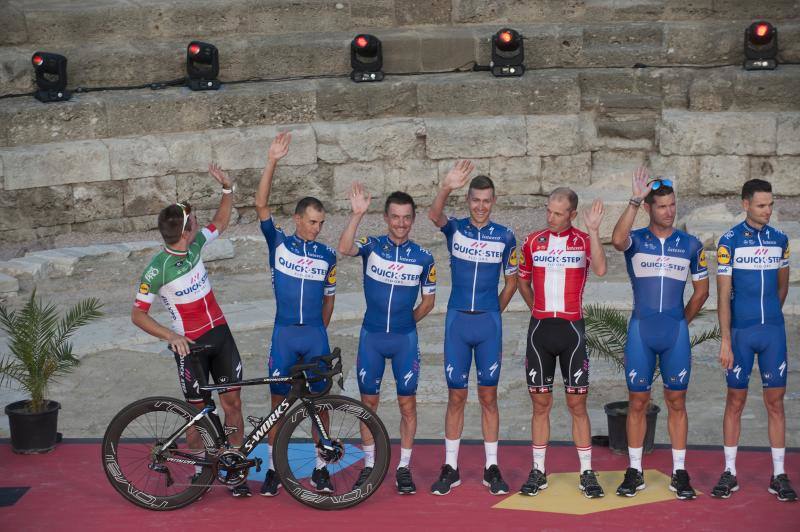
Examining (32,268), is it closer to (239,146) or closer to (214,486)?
(239,146)

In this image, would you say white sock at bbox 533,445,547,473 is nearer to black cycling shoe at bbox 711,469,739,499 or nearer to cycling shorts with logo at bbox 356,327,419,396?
cycling shorts with logo at bbox 356,327,419,396

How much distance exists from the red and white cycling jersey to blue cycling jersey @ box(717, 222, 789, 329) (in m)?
0.96

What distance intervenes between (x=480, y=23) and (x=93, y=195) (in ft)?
21.1

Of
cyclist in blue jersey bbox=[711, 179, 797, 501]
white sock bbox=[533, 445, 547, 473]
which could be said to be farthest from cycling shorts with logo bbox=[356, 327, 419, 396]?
cyclist in blue jersey bbox=[711, 179, 797, 501]

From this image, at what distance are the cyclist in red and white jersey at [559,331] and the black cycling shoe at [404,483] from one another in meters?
0.77

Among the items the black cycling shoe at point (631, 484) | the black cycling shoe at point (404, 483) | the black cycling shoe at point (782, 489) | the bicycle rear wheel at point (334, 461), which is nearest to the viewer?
the bicycle rear wheel at point (334, 461)

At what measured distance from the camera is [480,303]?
870 centimetres

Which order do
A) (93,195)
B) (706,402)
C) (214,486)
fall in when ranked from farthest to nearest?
(93,195), (706,402), (214,486)

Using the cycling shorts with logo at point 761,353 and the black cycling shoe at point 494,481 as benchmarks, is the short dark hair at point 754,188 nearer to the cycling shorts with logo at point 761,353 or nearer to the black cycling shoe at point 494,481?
the cycling shorts with logo at point 761,353

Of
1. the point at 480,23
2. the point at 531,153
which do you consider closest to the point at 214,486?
the point at 531,153

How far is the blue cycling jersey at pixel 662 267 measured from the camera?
8.43 meters

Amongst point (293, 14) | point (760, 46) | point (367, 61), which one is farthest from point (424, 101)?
point (760, 46)

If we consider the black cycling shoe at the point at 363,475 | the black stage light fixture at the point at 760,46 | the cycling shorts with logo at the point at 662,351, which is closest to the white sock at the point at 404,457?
the black cycling shoe at the point at 363,475

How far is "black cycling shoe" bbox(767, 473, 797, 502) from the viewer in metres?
8.20
